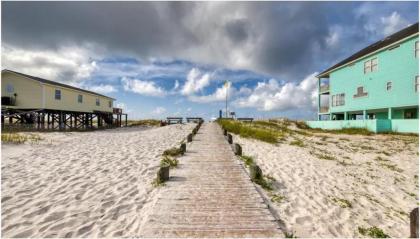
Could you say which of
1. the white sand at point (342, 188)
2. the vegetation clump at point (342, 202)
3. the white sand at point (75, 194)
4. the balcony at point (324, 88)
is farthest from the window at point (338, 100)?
the white sand at point (75, 194)

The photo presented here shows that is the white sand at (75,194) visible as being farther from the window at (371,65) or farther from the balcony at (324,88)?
the balcony at (324,88)

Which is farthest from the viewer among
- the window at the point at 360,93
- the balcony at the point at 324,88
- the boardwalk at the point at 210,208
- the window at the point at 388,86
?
the balcony at the point at 324,88

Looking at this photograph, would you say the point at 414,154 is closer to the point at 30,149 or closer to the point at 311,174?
the point at 311,174

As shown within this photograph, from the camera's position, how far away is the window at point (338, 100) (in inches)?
1274

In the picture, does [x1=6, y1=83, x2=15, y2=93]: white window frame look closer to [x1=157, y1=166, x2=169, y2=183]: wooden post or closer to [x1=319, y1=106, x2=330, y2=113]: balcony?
[x1=157, y1=166, x2=169, y2=183]: wooden post

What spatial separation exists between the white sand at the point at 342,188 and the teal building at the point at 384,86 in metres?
9.77

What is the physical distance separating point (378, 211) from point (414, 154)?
10665 millimetres

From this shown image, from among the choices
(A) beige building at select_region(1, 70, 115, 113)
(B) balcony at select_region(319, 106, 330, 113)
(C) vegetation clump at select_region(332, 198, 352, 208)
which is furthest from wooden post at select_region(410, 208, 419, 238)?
(B) balcony at select_region(319, 106, 330, 113)

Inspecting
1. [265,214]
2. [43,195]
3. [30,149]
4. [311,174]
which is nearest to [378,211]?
[311,174]

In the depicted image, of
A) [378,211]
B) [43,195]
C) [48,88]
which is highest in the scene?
[48,88]

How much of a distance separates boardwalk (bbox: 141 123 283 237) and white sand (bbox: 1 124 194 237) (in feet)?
1.88

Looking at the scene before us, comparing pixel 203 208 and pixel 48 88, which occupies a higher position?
pixel 48 88

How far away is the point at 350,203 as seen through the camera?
6930 millimetres

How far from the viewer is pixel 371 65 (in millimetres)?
27281
